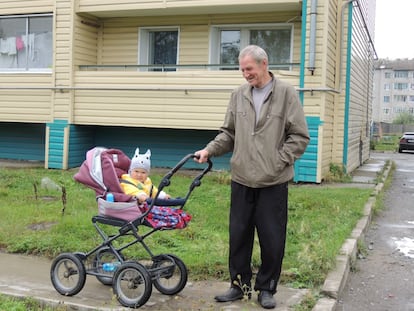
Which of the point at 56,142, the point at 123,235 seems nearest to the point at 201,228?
the point at 123,235

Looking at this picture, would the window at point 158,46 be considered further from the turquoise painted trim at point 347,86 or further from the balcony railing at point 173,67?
the turquoise painted trim at point 347,86

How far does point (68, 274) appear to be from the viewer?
15.6 feet

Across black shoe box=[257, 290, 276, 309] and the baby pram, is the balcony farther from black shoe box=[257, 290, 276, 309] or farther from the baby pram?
black shoe box=[257, 290, 276, 309]

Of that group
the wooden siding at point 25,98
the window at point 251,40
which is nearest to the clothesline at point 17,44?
the wooden siding at point 25,98

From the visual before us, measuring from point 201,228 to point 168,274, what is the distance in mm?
2379

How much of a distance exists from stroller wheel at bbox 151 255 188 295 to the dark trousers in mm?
438

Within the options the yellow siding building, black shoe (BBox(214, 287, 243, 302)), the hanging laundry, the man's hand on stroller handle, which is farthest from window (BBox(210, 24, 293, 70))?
black shoe (BBox(214, 287, 243, 302))

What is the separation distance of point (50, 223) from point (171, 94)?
625 cm

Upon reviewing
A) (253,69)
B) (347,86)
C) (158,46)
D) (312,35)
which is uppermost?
(158,46)

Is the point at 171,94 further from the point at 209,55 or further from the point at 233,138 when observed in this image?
the point at 233,138

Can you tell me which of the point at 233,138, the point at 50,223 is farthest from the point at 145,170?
the point at 50,223

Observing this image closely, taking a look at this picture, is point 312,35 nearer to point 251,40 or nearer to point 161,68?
point 251,40

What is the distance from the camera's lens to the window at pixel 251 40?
44.5 feet

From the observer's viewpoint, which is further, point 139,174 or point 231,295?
point 139,174
